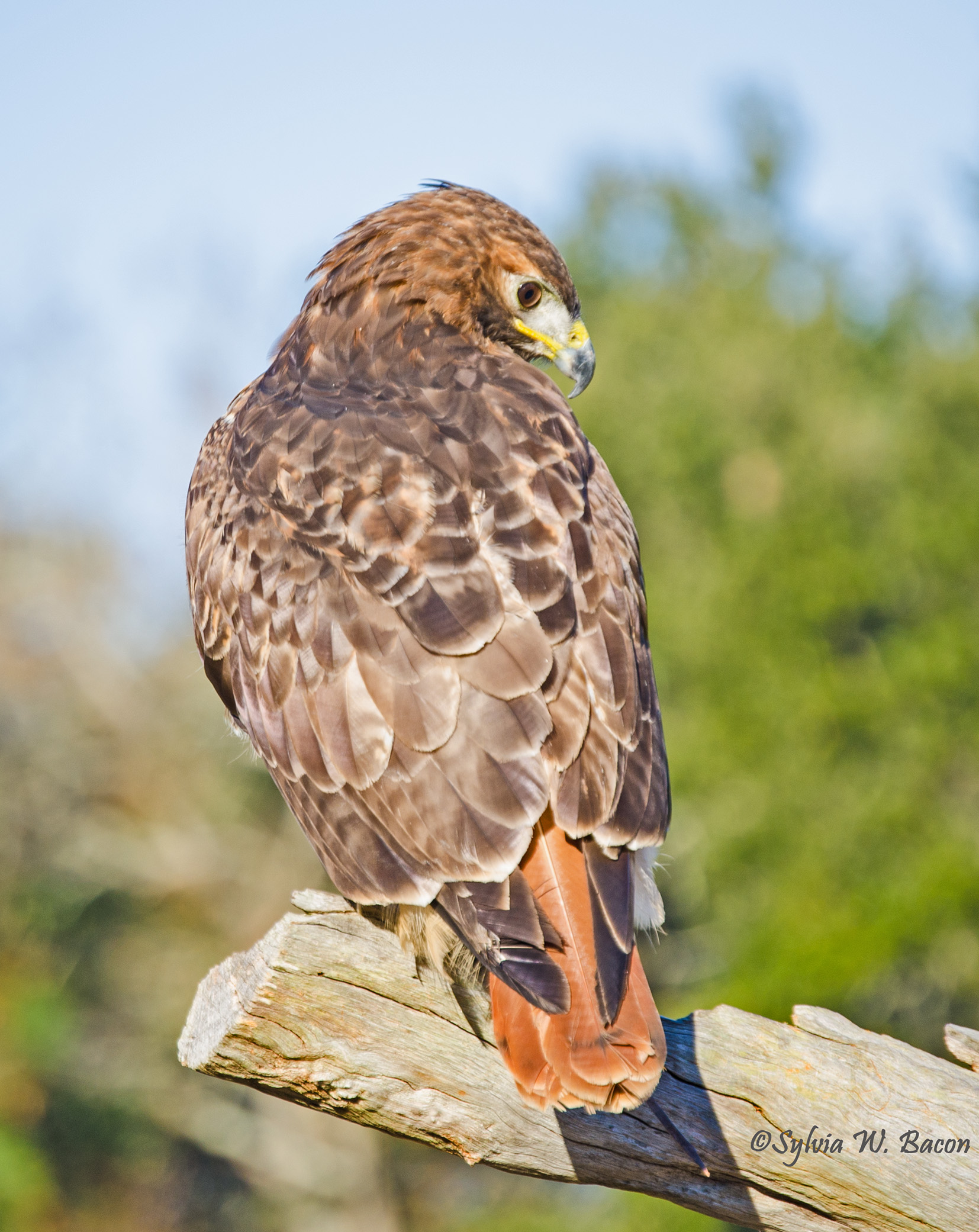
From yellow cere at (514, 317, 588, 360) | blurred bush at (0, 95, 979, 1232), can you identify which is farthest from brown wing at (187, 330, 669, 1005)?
blurred bush at (0, 95, 979, 1232)

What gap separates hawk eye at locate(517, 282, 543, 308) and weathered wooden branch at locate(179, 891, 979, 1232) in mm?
2409

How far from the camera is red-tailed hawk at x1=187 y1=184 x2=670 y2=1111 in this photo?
310 centimetres

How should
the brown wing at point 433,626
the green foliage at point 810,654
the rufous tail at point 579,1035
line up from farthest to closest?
the green foliage at point 810,654 < the brown wing at point 433,626 < the rufous tail at point 579,1035

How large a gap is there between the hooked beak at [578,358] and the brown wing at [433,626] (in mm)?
431

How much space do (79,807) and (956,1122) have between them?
20294mm

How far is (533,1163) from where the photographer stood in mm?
3457

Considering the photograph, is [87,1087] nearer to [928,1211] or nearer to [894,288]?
[928,1211]

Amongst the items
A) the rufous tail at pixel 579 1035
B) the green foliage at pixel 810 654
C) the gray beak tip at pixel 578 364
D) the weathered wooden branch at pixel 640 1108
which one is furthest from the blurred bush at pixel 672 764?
the rufous tail at pixel 579 1035

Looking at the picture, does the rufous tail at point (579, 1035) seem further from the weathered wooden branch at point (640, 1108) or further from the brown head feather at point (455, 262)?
the brown head feather at point (455, 262)

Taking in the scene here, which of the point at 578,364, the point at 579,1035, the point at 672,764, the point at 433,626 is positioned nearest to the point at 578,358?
the point at 578,364

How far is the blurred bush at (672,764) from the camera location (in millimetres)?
17547

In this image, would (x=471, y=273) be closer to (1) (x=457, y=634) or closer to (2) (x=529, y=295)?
(2) (x=529, y=295)

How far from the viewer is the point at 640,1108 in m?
3.54

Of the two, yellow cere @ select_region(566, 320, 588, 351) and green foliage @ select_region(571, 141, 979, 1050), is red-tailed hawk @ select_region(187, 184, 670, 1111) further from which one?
green foliage @ select_region(571, 141, 979, 1050)
